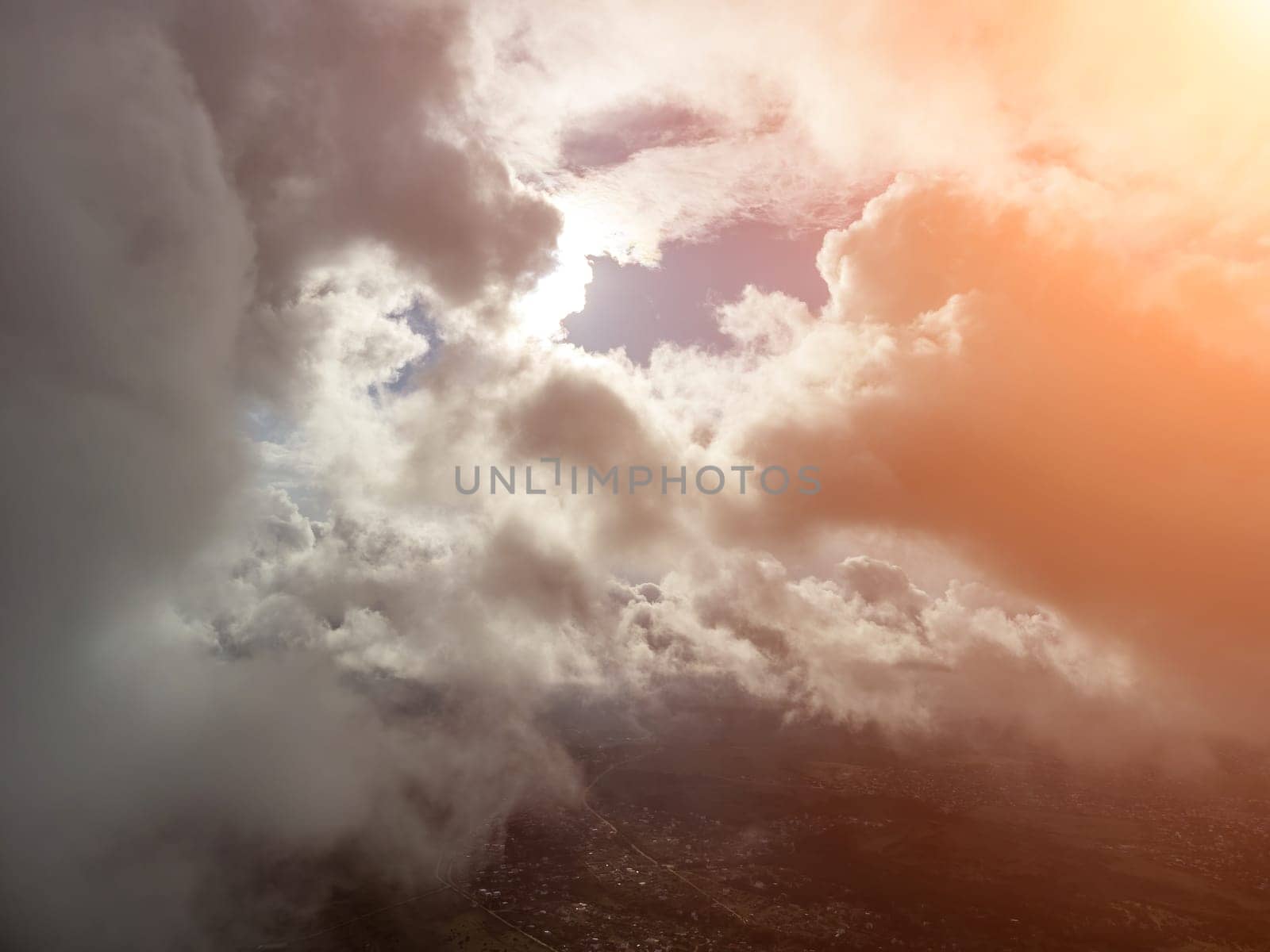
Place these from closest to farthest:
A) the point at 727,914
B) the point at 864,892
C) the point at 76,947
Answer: the point at 76,947 < the point at 727,914 < the point at 864,892

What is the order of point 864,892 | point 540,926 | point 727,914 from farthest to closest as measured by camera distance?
point 864,892, point 727,914, point 540,926

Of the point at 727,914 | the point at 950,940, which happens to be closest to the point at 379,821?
the point at 727,914

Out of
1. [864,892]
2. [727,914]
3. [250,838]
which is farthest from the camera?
[250,838]

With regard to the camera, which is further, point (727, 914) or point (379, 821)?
point (379, 821)

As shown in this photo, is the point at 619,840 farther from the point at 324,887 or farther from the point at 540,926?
the point at 324,887

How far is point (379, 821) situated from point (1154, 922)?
209 meters

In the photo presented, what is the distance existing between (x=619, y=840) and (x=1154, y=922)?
13736 centimetres

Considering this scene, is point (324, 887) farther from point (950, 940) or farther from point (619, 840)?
point (950, 940)

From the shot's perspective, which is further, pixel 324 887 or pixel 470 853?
pixel 470 853

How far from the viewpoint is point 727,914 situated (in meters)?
150

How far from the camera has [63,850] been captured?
143 metres

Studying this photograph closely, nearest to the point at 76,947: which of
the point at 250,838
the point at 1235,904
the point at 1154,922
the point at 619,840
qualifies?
the point at 250,838

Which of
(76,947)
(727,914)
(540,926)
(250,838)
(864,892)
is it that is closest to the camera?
(76,947)

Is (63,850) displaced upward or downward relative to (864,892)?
upward
